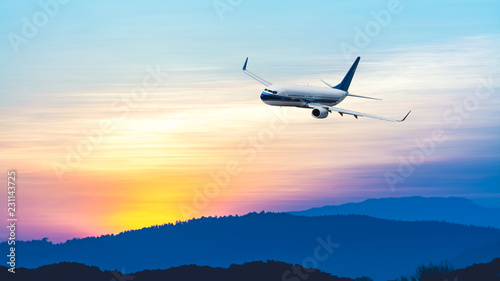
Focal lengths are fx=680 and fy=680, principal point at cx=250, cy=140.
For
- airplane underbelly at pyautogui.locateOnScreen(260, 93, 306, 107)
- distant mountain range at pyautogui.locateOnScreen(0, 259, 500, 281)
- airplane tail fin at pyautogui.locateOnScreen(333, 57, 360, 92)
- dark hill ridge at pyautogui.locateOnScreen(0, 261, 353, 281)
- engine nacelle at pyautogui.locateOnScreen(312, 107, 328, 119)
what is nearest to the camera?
engine nacelle at pyautogui.locateOnScreen(312, 107, 328, 119)

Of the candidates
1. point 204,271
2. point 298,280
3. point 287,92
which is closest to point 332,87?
point 287,92

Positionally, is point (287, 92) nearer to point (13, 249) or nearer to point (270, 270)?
point (13, 249)

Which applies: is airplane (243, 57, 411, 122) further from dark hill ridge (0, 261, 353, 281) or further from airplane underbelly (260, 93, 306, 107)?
dark hill ridge (0, 261, 353, 281)

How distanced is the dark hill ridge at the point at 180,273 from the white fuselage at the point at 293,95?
77590 mm

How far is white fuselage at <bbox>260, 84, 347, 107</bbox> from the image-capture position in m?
104

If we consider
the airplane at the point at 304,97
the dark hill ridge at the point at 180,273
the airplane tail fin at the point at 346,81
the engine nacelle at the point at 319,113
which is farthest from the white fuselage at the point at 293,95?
the dark hill ridge at the point at 180,273

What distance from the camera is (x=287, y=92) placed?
105250 millimetres

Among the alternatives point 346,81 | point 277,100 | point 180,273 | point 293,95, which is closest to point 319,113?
point 293,95

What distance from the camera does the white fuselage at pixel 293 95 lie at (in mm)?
103625

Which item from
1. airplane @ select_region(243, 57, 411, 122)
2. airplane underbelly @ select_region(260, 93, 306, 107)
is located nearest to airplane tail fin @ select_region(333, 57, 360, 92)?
airplane @ select_region(243, 57, 411, 122)

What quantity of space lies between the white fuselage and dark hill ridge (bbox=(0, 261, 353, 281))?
7759cm

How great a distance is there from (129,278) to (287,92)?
4327 inches

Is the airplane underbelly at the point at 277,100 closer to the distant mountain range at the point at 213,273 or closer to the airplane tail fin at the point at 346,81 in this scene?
the airplane tail fin at the point at 346,81

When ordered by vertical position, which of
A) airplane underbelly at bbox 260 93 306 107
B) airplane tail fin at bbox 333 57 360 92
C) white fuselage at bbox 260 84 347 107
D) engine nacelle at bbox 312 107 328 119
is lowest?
engine nacelle at bbox 312 107 328 119
